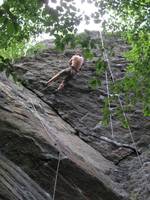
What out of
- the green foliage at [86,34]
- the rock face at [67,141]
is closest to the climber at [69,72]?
the rock face at [67,141]

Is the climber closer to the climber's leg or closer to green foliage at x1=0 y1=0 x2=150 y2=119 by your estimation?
the climber's leg

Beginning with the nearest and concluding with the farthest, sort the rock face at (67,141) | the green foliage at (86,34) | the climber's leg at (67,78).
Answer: the green foliage at (86,34)
the rock face at (67,141)
the climber's leg at (67,78)

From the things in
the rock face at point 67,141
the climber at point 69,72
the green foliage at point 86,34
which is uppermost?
the green foliage at point 86,34

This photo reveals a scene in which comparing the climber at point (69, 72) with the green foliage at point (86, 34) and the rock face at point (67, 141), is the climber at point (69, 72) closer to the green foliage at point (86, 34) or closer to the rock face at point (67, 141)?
the rock face at point (67, 141)

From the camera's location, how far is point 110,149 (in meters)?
12.1

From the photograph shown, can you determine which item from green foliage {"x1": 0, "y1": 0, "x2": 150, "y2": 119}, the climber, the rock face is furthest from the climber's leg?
green foliage {"x1": 0, "y1": 0, "x2": 150, "y2": 119}

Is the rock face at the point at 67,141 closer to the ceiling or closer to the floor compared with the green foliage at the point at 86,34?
closer to the floor

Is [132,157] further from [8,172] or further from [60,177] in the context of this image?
[8,172]

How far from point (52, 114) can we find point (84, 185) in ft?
14.8

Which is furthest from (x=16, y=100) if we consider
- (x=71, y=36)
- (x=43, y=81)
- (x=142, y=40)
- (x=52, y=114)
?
(x=71, y=36)

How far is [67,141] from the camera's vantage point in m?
10.8

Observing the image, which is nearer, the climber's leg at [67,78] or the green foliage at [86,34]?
the green foliage at [86,34]

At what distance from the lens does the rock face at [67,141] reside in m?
8.59

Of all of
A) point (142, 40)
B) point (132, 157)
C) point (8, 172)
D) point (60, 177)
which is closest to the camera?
point (8, 172)
